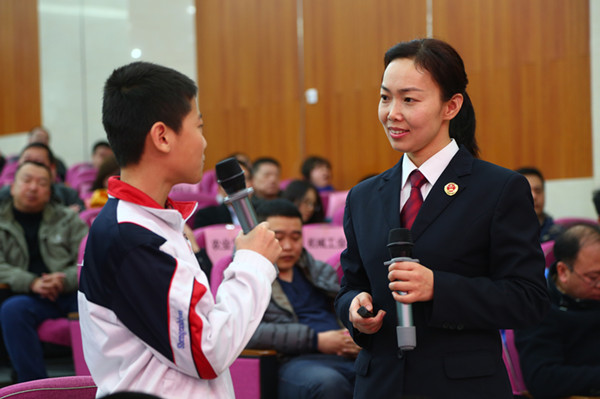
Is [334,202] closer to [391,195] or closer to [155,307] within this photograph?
[391,195]

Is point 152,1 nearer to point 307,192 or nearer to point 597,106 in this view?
point 307,192

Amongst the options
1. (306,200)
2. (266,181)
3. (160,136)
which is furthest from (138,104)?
(266,181)

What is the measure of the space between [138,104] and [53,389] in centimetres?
87

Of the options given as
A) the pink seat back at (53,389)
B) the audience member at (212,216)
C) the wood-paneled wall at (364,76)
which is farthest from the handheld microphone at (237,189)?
the wood-paneled wall at (364,76)

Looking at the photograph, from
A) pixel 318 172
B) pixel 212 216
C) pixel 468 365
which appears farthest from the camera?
pixel 318 172

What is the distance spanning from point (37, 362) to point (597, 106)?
5662 mm

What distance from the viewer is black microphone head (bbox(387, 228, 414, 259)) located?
154 centimetres

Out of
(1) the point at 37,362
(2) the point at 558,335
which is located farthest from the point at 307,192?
(2) the point at 558,335

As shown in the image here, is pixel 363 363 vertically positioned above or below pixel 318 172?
below

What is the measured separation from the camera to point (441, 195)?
5.51ft

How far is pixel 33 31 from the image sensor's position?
11.6m

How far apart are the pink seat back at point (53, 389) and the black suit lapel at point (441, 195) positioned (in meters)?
0.97

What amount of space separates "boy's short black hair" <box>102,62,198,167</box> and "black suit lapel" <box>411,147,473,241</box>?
0.61m

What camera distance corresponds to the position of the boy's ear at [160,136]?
56.9 inches
